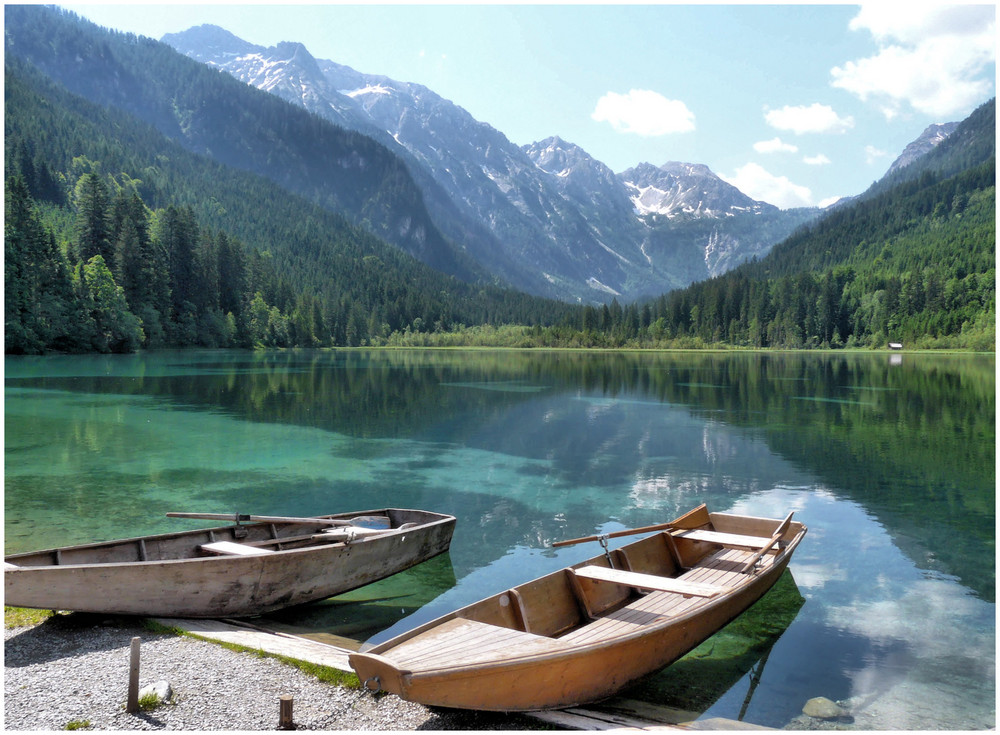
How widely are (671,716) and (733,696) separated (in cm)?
156

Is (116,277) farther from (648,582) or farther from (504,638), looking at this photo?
(504,638)

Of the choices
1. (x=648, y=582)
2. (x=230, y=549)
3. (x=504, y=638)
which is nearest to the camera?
(x=504, y=638)

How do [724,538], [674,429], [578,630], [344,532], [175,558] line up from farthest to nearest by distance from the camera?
1. [674,429]
2. [724,538]
3. [344,532]
4. [175,558]
5. [578,630]

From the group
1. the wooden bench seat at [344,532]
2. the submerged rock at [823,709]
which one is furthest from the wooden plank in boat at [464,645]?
the wooden bench seat at [344,532]

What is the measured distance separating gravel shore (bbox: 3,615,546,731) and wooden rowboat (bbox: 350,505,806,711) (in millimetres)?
761

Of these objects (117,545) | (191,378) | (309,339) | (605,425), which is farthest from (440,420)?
(309,339)

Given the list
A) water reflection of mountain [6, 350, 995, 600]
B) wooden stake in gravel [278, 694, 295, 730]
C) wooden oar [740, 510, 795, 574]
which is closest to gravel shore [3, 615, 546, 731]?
wooden stake in gravel [278, 694, 295, 730]

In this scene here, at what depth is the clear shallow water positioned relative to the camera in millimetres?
11500

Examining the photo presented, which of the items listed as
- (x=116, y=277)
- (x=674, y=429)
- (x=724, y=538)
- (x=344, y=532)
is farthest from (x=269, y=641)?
(x=116, y=277)

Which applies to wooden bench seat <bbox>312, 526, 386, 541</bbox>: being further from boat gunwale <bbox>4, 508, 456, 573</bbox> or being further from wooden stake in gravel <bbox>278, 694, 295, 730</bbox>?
wooden stake in gravel <bbox>278, 694, 295, 730</bbox>

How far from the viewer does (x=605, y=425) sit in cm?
4147

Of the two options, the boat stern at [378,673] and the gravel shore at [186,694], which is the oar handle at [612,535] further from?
the boat stern at [378,673]

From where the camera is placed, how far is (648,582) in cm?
1125

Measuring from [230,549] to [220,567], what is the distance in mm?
1402
